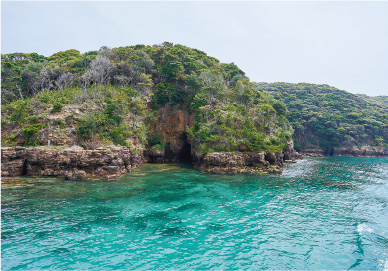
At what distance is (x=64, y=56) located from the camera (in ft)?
178

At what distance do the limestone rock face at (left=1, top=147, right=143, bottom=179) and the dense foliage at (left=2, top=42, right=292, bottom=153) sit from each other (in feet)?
8.90

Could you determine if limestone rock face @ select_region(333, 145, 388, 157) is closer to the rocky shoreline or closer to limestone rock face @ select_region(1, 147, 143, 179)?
the rocky shoreline

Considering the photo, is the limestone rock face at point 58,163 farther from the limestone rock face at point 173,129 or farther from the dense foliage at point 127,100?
the limestone rock face at point 173,129

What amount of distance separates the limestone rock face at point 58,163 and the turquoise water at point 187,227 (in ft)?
7.55

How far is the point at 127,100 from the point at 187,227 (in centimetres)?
2786

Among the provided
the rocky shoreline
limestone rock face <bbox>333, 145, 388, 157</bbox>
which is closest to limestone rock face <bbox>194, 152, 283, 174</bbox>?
the rocky shoreline

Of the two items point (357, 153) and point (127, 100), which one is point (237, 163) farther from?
point (357, 153)

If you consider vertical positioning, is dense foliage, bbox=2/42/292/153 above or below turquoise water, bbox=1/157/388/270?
above

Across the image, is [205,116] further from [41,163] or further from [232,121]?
[41,163]

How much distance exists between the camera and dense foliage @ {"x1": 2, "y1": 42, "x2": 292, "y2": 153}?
29172 millimetres

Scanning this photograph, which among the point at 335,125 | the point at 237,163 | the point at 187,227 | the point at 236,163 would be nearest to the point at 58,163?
the point at 187,227

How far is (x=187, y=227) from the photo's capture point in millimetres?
13352

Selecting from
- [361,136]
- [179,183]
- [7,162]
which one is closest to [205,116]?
[179,183]

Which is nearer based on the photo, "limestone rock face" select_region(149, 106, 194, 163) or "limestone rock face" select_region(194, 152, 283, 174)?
"limestone rock face" select_region(194, 152, 283, 174)
